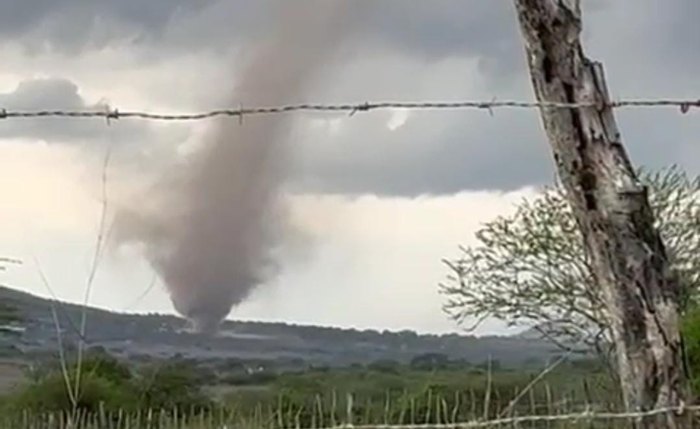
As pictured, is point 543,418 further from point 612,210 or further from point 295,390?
point 295,390

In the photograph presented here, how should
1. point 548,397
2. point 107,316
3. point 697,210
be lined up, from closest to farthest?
point 107,316
point 548,397
point 697,210

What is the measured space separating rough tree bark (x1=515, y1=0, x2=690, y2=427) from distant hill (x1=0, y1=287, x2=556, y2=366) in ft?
7.51

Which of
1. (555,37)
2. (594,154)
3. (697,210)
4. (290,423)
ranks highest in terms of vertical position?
(697,210)

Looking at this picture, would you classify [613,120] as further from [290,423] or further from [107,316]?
[290,423]

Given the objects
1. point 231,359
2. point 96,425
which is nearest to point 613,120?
point 96,425

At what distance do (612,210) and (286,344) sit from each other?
9163mm

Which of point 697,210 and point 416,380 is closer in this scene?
point 416,380

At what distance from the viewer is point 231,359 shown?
472 inches

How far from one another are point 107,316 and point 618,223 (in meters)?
2.54

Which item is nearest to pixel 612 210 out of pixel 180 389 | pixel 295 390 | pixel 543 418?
pixel 543 418

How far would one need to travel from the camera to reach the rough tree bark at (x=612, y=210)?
149 inches

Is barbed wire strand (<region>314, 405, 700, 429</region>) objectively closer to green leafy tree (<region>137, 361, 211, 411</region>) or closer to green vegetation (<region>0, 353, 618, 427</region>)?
green vegetation (<region>0, 353, 618, 427</region>)

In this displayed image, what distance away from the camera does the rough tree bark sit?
379cm

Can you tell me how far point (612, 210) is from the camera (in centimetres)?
381
